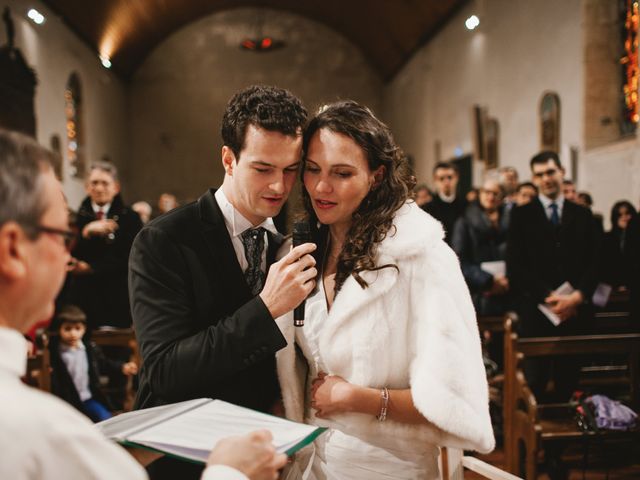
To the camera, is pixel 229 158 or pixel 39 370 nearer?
pixel 229 158

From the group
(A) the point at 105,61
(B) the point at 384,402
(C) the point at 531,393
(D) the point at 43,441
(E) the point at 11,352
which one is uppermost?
(A) the point at 105,61

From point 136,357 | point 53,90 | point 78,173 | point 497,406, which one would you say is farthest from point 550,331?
point 78,173

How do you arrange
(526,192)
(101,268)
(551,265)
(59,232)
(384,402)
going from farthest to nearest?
(526,192) < (101,268) < (551,265) < (384,402) < (59,232)

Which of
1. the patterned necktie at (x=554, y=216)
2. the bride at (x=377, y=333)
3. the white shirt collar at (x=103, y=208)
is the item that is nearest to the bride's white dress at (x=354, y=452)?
the bride at (x=377, y=333)

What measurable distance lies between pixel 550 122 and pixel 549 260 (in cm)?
562

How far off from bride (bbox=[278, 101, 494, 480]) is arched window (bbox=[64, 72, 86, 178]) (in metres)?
12.4

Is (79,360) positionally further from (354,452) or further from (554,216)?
(554,216)

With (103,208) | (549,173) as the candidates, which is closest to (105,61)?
(103,208)

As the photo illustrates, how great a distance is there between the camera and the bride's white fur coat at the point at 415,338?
1681 millimetres

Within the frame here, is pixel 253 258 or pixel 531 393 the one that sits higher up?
pixel 253 258

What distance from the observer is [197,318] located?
183cm

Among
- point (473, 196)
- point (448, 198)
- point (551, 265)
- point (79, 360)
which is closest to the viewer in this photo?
point (79, 360)

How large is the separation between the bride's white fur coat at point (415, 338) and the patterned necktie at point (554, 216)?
10.3 feet

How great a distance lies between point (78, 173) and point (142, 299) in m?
13.0
